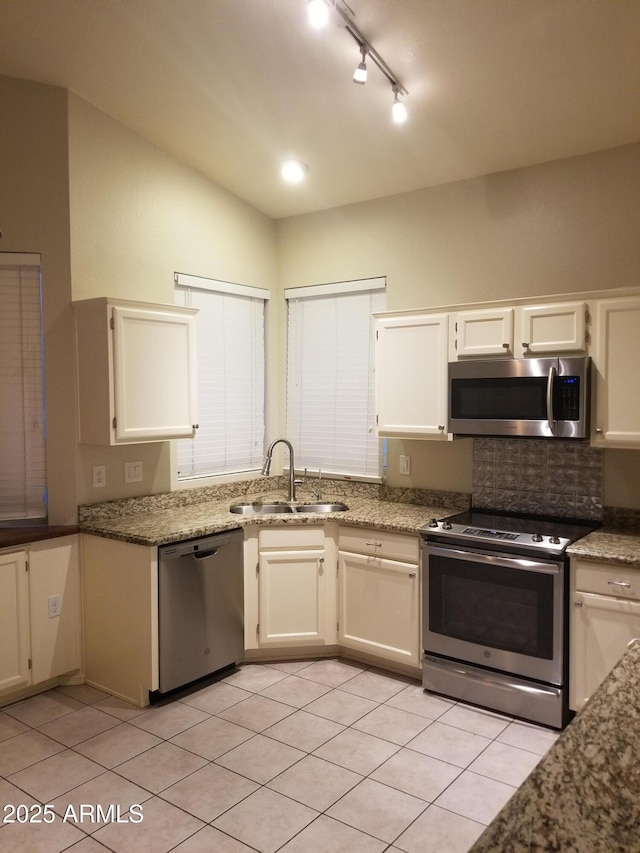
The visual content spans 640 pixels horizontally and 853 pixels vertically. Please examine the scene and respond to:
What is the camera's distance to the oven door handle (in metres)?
2.95

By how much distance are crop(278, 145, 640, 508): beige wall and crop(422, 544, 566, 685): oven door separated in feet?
2.21

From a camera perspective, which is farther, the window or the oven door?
the window

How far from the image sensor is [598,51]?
2.59 m

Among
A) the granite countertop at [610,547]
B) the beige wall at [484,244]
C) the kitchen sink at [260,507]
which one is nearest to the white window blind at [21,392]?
the kitchen sink at [260,507]

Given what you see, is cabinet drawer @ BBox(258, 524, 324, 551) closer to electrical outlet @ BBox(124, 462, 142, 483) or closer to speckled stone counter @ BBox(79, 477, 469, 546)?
speckled stone counter @ BBox(79, 477, 469, 546)

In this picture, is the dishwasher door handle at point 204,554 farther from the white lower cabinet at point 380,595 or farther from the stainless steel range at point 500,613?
the stainless steel range at point 500,613

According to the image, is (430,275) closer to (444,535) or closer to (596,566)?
(444,535)

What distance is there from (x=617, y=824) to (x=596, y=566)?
207 centimetres

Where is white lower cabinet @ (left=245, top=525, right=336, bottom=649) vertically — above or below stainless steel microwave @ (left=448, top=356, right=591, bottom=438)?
below

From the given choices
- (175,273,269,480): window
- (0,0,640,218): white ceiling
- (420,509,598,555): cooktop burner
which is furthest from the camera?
(175,273,269,480): window

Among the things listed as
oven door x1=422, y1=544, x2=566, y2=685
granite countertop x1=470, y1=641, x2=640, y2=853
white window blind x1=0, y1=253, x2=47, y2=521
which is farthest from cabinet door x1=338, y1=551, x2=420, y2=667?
granite countertop x1=470, y1=641, x2=640, y2=853

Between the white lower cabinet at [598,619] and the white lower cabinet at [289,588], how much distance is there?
135 centimetres

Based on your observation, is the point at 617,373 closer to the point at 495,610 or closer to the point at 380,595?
the point at 495,610

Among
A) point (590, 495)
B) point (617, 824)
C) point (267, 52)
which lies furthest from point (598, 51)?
point (617, 824)
